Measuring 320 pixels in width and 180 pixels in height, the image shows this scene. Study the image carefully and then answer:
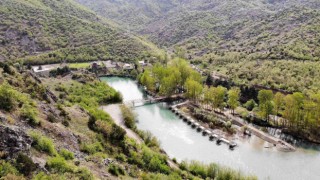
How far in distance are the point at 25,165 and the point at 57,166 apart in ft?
10.9

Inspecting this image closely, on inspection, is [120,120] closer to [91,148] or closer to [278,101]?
[91,148]

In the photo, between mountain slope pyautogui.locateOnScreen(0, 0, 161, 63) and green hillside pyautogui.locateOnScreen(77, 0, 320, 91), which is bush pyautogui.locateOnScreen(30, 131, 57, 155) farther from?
mountain slope pyautogui.locateOnScreen(0, 0, 161, 63)

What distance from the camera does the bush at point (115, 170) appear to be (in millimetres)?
34844

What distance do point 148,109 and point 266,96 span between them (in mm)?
33459

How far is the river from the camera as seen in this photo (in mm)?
58375

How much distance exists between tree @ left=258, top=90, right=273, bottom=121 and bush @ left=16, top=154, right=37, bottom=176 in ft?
198

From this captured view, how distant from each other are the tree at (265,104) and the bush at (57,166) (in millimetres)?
56852

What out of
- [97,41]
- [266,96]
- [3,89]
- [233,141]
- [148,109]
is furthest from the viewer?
[97,41]

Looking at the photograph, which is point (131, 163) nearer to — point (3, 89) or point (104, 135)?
point (104, 135)

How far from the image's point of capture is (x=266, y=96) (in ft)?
254

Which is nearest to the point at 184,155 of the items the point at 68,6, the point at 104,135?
the point at 104,135

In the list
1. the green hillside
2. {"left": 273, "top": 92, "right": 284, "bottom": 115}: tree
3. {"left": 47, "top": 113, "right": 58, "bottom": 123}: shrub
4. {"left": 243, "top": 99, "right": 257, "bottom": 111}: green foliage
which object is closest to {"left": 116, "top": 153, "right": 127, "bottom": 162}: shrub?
{"left": 47, "top": 113, "right": 58, "bottom": 123}: shrub

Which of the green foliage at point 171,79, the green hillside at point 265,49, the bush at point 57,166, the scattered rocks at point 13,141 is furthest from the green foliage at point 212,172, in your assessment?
the green hillside at point 265,49

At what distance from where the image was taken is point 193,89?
92.1 metres
